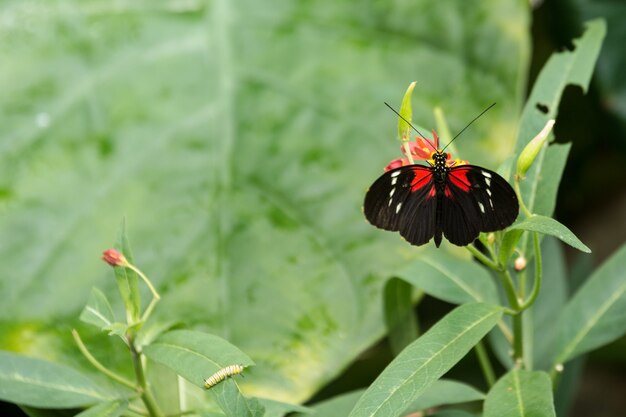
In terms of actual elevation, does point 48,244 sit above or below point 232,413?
above

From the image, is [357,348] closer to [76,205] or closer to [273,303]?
[273,303]

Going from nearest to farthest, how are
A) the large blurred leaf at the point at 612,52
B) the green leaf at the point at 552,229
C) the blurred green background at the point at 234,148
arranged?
1. the green leaf at the point at 552,229
2. the blurred green background at the point at 234,148
3. the large blurred leaf at the point at 612,52

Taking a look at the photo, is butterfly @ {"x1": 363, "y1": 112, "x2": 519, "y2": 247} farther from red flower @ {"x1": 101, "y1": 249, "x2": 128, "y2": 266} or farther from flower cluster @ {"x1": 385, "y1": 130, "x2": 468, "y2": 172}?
red flower @ {"x1": 101, "y1": 249, "x2": 128, "y2": 266}

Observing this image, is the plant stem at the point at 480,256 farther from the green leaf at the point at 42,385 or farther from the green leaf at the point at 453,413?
the green leaf at the point at 42,385

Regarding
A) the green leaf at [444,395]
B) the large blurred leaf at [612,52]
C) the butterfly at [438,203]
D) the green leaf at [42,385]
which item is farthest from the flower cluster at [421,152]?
the large blurred leaf at [612,52]

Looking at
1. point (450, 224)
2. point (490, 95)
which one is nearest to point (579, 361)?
point (490, 95)

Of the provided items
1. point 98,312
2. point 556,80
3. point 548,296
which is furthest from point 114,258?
point 548,296

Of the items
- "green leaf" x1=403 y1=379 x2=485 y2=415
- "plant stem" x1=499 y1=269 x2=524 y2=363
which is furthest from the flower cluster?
"green leaf" x1=403 y1=379 x2=485 y2=415
